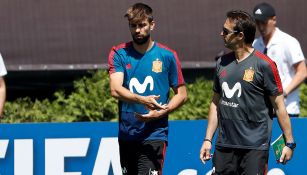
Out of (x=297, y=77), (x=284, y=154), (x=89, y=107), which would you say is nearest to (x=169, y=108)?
(x=284, y=154)

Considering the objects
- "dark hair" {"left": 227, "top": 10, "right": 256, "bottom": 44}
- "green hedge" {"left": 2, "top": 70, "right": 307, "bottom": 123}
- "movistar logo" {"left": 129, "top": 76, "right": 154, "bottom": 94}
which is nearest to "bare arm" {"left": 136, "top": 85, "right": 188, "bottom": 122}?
"movistar logo" {"left": 129, "top": 76, "right": 154, "bottom": 94}

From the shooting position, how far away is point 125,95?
6820 mm

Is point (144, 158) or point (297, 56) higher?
point (297, 56)

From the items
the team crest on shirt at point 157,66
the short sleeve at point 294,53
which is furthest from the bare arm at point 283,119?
the short sleeve at point 294,53

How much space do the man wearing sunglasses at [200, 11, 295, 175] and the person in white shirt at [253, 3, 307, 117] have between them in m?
1.95

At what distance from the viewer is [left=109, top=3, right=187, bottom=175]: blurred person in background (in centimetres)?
699

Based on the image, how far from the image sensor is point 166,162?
26.9 ft

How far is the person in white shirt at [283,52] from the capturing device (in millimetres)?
8539

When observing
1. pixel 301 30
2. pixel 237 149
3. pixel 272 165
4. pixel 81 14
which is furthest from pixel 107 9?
pixel 237 149

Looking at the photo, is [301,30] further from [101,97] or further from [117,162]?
[117,162]

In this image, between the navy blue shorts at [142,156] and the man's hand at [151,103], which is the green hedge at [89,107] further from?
the man's hand at [151,103]

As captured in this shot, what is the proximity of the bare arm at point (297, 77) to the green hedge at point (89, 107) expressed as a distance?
1.19 meters

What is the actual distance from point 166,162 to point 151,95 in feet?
4.66

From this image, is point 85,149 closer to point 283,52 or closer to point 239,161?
point 239,161
